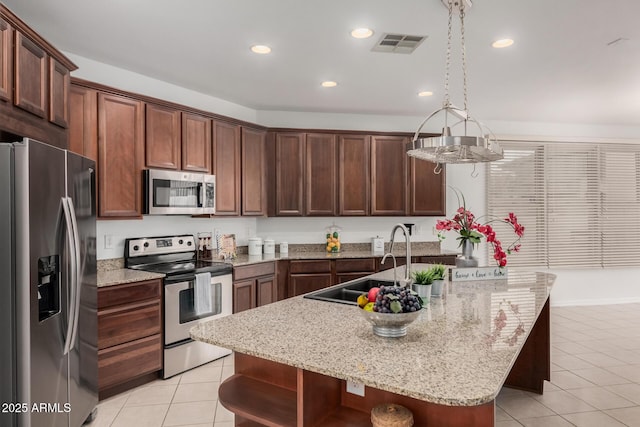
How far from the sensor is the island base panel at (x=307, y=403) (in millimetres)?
1446

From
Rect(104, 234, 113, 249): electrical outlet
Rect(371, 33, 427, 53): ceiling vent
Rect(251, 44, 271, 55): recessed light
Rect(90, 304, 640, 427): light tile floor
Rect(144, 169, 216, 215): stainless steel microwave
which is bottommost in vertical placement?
Rect(90, 304, 640, 427): light tile floor

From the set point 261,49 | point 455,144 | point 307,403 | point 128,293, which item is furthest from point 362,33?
point 128,293

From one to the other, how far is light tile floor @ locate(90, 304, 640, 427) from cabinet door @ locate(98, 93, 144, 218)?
146cm

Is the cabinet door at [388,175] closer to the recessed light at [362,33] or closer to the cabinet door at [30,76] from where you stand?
the recessed light at [362,33]

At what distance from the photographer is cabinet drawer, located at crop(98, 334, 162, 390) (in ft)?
9.69

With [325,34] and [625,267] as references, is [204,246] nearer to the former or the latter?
[325,34]

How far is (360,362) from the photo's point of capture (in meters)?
1.41

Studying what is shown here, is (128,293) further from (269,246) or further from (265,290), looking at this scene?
(269,246)

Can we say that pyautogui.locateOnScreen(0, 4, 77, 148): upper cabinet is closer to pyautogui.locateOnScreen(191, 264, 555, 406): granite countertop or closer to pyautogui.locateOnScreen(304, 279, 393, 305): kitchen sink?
pyautogui.locateOnScreen(191, 264, 555, 406): granite countertop

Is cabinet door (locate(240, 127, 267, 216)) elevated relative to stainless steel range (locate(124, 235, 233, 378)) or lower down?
elevated

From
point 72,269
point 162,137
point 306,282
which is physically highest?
point 162,137

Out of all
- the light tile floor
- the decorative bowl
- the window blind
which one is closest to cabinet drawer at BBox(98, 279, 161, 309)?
the light tile floor

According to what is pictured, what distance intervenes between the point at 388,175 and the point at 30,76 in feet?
12.5

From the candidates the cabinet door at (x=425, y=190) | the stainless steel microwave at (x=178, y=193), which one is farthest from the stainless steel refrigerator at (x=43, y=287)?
the cabinet door at (x=425, y=190)
